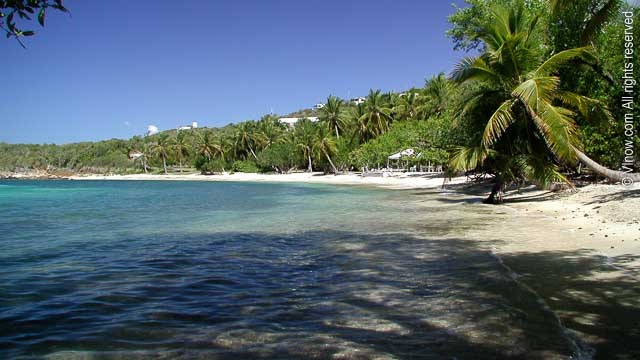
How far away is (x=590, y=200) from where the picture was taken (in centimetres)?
1641

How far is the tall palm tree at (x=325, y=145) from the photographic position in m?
76.0

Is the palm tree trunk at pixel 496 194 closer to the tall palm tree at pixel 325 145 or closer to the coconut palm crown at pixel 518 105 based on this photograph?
the coconut palm crown at pixel 518 105

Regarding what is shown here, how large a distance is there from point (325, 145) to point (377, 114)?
959 cm

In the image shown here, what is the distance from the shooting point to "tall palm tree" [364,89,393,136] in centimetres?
7347

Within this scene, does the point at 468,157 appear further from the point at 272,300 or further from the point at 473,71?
the point at 272,300

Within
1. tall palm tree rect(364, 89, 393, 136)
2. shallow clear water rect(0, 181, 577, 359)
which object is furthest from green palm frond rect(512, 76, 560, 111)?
tall palm tree rect(364, 89, 393, 136)

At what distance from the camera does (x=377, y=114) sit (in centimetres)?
7406

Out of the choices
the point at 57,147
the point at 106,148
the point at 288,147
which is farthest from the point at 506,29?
the point at 57,147

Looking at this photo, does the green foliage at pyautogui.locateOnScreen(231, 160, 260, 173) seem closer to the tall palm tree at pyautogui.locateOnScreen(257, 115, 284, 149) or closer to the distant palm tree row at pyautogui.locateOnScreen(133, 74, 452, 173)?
the distant palm tree row at pyautogui.locateOnScreen(133, 74, 452, 173)

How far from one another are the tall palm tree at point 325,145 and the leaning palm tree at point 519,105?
182 feet

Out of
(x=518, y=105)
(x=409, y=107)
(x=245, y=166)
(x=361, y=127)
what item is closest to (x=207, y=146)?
(x=245, y=166)

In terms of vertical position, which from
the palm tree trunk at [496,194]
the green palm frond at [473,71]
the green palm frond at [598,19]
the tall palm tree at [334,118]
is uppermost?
the tall palm tree at [334,118]

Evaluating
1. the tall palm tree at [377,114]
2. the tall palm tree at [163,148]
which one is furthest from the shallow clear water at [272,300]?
the tall palm tree at [163,148]

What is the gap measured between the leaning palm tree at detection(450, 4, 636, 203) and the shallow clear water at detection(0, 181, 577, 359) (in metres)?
4.83
